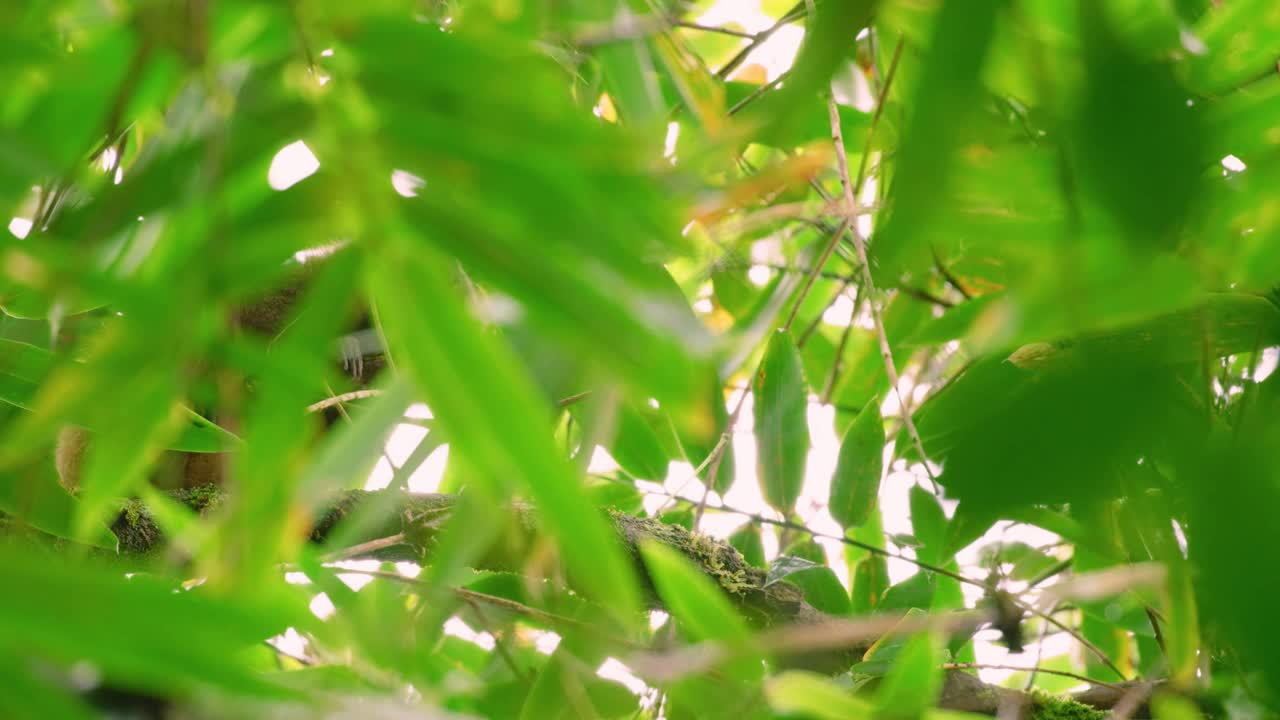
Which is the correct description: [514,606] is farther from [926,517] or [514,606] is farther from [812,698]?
[926,517]

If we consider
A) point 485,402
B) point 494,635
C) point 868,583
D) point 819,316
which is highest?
point 485,402

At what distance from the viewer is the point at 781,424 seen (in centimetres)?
83

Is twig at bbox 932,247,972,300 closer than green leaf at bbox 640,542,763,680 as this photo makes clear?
No

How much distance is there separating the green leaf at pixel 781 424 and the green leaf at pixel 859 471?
4cm

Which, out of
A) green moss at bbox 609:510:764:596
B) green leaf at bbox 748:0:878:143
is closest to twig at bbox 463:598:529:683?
green moss at bbox 609:510:764:596

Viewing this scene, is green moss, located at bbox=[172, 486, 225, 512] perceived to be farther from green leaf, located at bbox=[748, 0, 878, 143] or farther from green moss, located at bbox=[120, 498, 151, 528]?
green leaf, located at bbox=[748, 0, 878, 143]

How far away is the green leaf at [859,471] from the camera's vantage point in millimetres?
839

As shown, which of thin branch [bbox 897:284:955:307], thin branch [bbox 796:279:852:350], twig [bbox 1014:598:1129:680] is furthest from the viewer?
thin branch [bbox 796:279:852:350]

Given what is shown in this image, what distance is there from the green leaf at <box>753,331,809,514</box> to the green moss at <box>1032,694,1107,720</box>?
261 mm

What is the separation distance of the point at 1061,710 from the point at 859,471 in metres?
0.25

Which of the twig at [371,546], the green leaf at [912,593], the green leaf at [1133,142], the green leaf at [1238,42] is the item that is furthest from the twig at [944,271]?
the green leaf at [1133,142]

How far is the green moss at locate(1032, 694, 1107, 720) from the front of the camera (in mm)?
678

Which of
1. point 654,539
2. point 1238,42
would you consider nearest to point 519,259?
point 1238,42

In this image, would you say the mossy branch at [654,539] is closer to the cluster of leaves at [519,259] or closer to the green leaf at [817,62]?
the cluster of leaves at [519,259]
